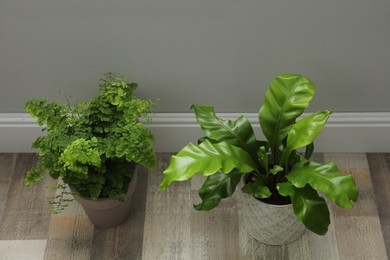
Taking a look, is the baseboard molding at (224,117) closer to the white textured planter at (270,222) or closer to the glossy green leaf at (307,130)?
the white textured planter at (270,222)

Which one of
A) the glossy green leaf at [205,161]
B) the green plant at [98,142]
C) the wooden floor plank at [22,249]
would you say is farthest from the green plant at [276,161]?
the wooden floor plank at [22,249]

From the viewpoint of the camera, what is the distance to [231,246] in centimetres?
252

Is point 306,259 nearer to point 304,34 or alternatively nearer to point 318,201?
point 318,201

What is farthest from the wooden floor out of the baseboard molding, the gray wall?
the gray wall

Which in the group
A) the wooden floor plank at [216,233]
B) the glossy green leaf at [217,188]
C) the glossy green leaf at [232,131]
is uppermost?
the glossy green leaf at [232,131]

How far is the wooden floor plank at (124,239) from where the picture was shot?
8.23ft

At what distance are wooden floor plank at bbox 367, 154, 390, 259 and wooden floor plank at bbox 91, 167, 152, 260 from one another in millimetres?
1060

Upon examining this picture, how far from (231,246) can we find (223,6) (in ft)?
3.34

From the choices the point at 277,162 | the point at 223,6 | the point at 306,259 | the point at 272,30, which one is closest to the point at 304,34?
the point at 272,30

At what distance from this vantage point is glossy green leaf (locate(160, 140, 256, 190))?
1.93 meters

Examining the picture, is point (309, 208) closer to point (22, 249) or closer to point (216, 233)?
point (216, 233)

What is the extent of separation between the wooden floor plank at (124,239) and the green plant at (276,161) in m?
0.46

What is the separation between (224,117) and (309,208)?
2.31 ft

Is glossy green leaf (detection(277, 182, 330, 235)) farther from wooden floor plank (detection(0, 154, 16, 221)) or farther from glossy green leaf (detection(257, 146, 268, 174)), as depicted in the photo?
wooden floor plank (detection(0, 154, 16, 221))
